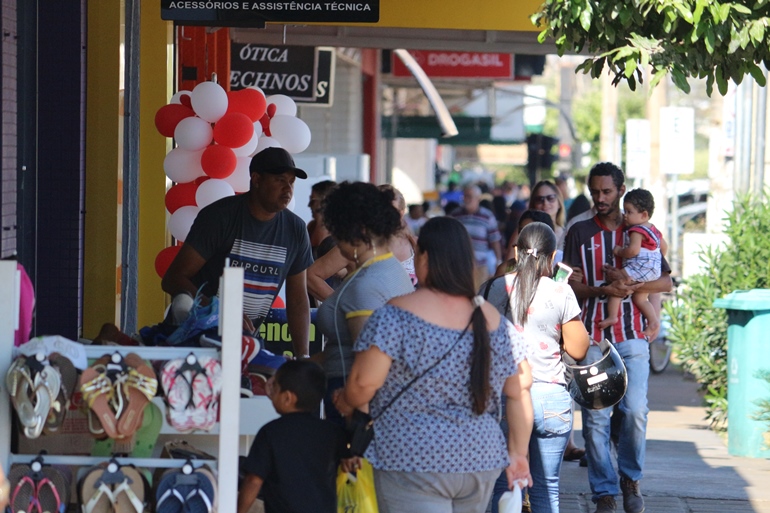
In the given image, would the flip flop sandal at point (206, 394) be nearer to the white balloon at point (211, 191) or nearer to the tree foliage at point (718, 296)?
the white balloon at point (211, 191)

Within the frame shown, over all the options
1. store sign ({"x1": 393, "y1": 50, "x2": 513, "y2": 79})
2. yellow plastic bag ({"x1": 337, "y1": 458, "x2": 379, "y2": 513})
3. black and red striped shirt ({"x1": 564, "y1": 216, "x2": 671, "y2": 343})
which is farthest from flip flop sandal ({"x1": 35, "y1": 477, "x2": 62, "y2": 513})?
store sign ({"x1": 393, "y1": 50, "x2": 513, "y2": 79})

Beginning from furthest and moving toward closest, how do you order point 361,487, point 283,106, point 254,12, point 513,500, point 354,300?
point 283,106
point 254,12
point 354,300
point 513,500
point 361,487

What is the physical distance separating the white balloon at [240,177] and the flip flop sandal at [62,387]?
13.6 feet

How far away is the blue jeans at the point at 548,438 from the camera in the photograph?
569 centimetres

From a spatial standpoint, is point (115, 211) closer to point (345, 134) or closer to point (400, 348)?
point (400, 348)

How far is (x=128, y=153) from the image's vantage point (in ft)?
27.1

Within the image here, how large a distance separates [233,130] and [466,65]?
1164 centimetres

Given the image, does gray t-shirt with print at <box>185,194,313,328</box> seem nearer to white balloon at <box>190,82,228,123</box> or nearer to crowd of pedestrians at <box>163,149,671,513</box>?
crowd of pedestrians at <box>163,149,671,513</box>

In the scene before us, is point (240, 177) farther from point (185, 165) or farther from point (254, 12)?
point (254, 12)

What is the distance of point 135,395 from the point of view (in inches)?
155

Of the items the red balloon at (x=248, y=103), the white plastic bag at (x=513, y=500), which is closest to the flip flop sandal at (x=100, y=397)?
the white plastic bag at (x=513, y=500)

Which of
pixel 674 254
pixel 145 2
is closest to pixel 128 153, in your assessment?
A: pixel 145 2

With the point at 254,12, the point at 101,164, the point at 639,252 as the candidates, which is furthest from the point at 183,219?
the point at 639,252

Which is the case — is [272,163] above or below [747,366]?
above
